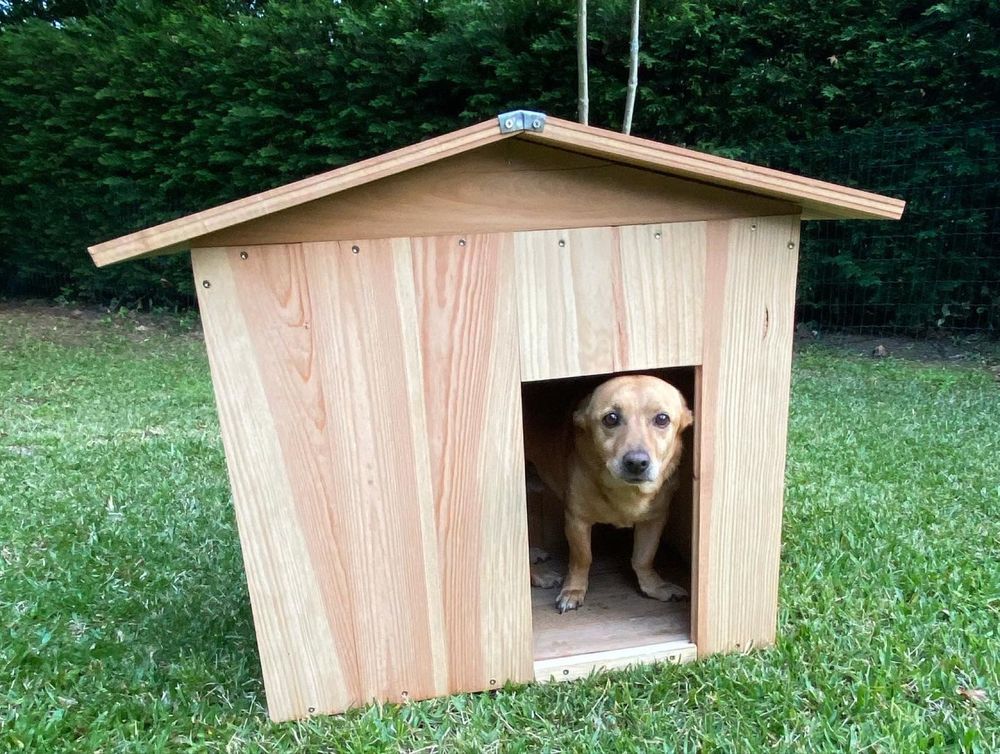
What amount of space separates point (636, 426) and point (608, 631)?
0.69 metres

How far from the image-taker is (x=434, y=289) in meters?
1.96

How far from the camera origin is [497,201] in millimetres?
1929

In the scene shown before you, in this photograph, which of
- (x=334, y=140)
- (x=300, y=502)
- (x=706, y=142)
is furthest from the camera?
(x=334, y=140)

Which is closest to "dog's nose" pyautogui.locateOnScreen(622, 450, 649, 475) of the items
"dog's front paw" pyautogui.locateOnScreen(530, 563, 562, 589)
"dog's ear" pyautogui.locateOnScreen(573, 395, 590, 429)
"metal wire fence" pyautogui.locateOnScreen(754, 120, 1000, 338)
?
"dog's ear" pyautogui.locateOnScreen(573, 395, 590, 429)

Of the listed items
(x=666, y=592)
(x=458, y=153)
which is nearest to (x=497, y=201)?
(x=458, y=153)

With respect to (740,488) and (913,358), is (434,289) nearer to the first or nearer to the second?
(740,488)

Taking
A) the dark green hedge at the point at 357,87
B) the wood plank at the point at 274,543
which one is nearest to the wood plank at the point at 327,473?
the wood plank at the point at 274,543

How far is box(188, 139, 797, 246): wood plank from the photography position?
1868 millimetres

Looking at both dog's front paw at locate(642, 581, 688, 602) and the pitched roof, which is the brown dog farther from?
the pitched roof

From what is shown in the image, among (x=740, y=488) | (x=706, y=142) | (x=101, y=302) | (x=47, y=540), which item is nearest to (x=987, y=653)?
(x=740, y=488)

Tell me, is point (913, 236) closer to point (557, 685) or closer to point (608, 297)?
point (608, 297)

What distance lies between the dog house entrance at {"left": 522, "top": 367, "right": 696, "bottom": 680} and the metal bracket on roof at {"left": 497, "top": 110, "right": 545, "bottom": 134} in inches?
48.9

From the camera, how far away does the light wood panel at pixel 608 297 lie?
6.50 ft

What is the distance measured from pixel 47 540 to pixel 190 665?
1429 millimetres
